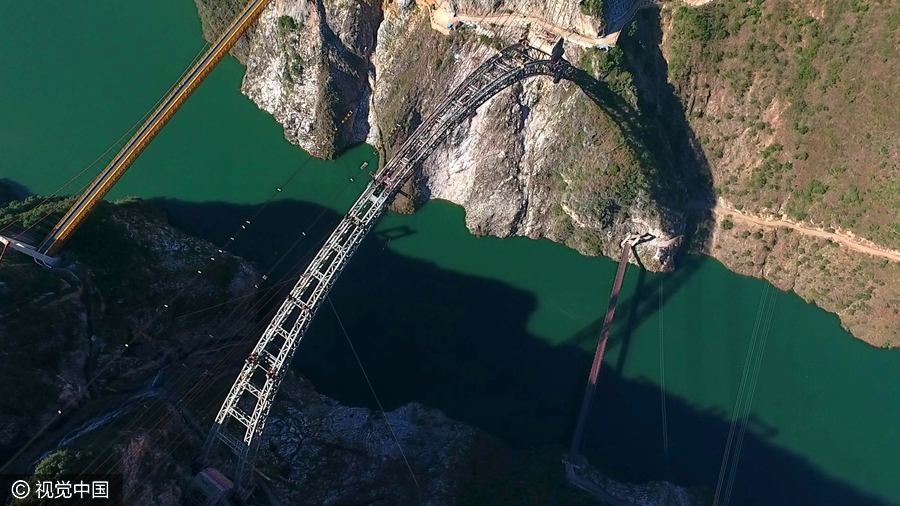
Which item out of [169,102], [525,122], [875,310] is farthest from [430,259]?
[875,310]

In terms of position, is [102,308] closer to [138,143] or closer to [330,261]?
[138,143]

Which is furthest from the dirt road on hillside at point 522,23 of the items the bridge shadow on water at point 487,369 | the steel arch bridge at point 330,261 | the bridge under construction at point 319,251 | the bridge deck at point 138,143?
the bridge shadow on water at point 487,369

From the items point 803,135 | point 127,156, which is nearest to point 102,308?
point 127,156

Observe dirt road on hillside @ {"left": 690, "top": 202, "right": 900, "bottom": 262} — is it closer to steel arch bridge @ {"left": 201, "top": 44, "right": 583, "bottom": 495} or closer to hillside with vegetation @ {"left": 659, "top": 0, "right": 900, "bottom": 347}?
hillside with vegetation @ {"left": 659, "top": 0, "right": 900, "bottom": 347}

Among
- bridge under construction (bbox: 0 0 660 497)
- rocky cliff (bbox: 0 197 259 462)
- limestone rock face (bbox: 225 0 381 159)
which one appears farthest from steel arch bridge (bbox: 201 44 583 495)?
limestone rock face (bbox: 225 0 381 159)

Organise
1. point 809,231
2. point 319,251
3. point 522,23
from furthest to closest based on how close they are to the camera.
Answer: point 809,231 → point 522,23 → point 319,251

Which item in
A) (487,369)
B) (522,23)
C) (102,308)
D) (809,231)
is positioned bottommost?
(102,308)
